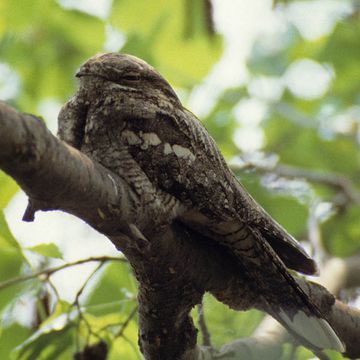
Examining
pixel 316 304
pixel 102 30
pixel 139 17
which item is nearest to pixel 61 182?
pixel 316 304

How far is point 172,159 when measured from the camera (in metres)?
1.90

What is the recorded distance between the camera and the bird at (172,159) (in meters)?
1.88

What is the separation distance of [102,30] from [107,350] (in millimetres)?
1907

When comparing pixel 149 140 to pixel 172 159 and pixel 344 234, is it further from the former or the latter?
pixel 344 234

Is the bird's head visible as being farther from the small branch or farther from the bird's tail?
the small branch

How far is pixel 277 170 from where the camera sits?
155 inches

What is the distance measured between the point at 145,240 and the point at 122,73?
492 mm

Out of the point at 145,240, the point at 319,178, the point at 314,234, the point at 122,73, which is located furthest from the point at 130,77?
the point at 319,178

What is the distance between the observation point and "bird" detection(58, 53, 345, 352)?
1882mm

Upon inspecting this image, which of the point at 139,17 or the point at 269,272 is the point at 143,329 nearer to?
the point at 269,272

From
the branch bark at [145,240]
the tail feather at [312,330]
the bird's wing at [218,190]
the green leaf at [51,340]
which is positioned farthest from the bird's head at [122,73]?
the green leaf at [51,340]

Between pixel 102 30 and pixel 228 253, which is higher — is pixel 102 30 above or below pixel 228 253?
above

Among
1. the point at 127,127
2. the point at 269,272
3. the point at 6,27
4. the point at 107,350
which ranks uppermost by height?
the point at 6,27

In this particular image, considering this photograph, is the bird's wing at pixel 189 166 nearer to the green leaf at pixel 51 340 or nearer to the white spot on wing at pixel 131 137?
the white spot on wing at pixel 131 137
